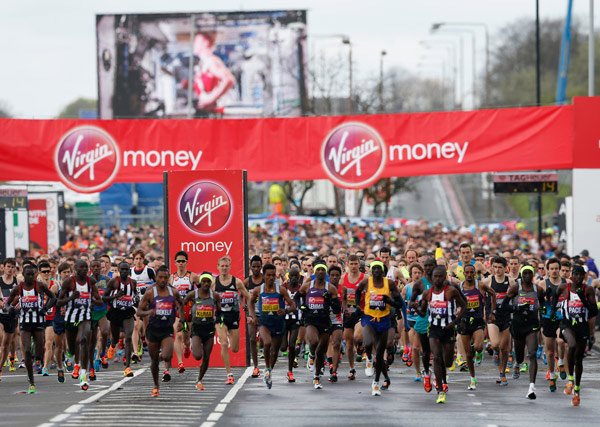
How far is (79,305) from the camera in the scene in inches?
682

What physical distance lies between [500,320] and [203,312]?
4.64 m

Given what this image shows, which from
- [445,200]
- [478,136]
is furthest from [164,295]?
[445,200]

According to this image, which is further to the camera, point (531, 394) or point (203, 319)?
point (203, 319)

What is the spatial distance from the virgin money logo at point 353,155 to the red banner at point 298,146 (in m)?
0.02

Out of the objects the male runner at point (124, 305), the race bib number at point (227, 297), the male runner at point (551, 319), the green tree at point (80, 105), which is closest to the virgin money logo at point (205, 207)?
the male runner at point (124, 305)

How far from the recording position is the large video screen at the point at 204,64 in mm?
68375

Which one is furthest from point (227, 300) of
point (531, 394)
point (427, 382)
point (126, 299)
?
point (531, 394)

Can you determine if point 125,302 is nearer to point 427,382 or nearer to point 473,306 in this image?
point 427,382

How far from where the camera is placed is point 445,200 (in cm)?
8312

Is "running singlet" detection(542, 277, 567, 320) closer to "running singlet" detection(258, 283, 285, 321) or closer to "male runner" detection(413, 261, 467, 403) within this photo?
"male runner" detection(413, 261, 467, 403)

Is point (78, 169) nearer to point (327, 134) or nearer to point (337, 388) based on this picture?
point (327, 134)

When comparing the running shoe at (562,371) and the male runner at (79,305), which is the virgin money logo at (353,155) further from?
the male runner at (79,305)

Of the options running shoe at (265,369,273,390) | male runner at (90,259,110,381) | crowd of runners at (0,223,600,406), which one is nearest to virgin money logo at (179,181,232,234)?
crowd of runners at (0,223,600,406)

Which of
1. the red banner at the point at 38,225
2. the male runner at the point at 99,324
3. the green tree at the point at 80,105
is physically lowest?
the male runner at the point at 99,324
